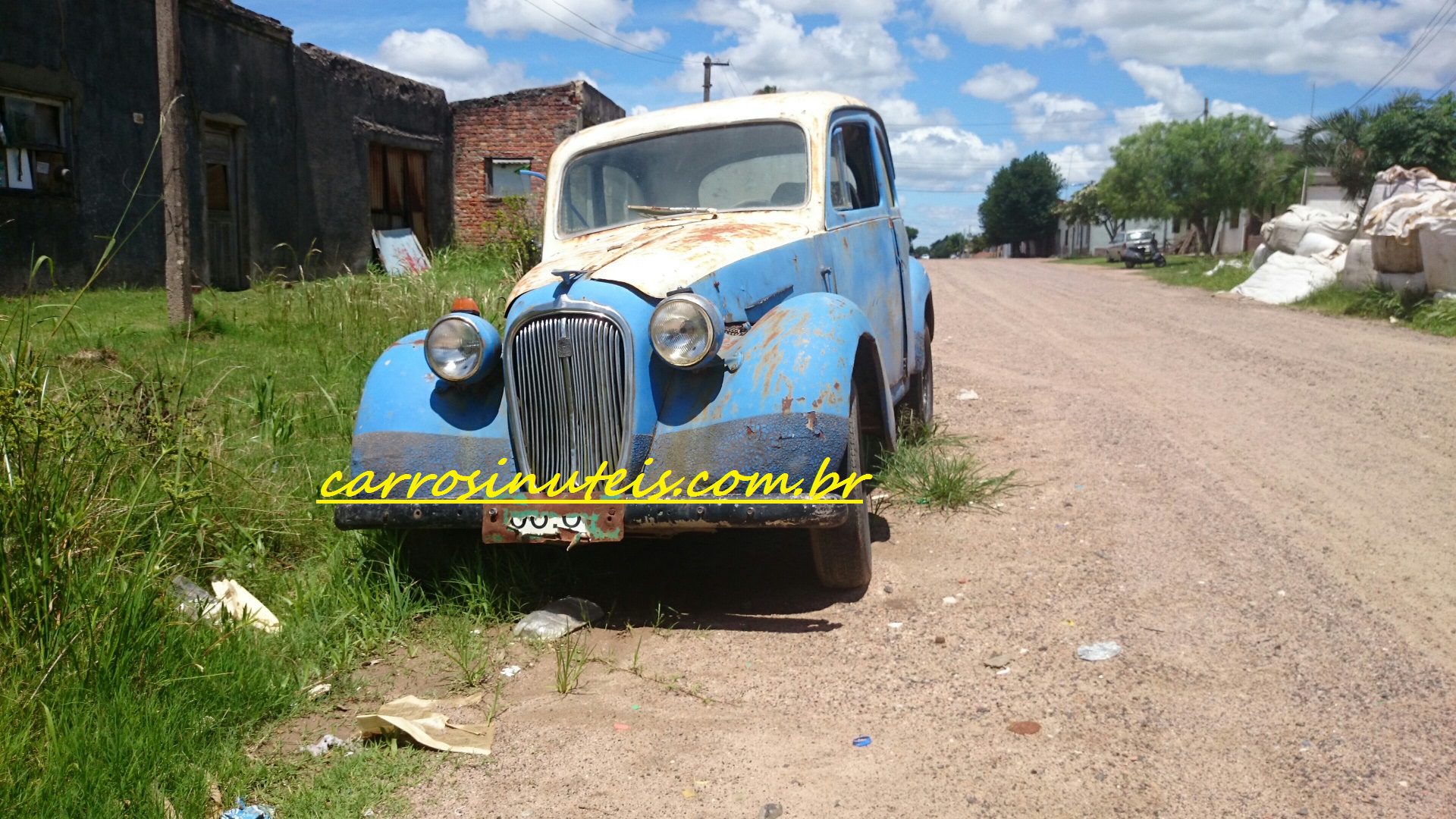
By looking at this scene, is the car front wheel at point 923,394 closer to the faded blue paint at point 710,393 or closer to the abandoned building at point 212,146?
the faded blue paint at point 710,393

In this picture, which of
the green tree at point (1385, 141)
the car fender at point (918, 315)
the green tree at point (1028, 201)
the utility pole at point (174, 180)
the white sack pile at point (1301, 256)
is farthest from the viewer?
the green tree at point (1028, 201)

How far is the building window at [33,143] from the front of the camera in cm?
1052

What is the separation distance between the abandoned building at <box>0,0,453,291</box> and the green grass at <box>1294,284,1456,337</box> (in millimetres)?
12341

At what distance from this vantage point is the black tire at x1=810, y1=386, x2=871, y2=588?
147 inches

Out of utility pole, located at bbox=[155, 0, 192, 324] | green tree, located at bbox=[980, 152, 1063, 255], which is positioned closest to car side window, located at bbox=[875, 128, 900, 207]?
utility pole, located at bbox=[155, 0, 192, 324]

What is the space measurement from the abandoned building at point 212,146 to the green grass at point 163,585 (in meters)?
4.95

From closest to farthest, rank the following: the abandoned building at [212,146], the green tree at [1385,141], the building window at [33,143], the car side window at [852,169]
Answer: the car side window at [852,169] → the building window at [33,143] → the abandoned building at [212,146] → the green tree at [1385,141]

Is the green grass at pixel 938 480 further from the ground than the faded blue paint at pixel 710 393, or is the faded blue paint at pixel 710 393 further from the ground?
A: the faded blue paint at pixel 710 393

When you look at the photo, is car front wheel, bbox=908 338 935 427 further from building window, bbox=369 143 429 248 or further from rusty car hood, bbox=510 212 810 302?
building window, bbox=369 143 429 248

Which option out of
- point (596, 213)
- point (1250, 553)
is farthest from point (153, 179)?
point (1250, 553)

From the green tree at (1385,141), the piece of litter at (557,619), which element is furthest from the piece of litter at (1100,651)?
the green tree at (1385,141)

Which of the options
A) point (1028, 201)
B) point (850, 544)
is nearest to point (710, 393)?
point (850, 544)

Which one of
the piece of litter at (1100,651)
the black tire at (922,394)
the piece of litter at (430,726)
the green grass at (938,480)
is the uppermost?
the black tire at (922,394)

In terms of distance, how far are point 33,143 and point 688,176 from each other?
9149mm
